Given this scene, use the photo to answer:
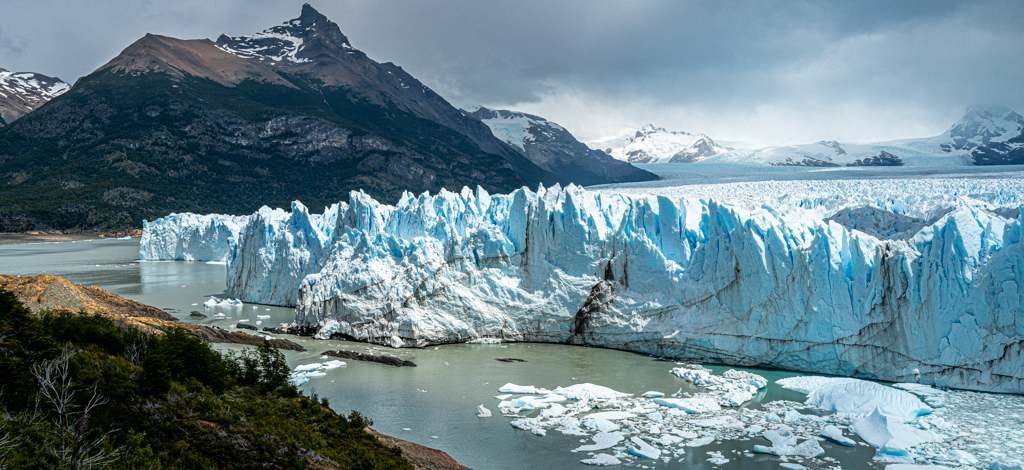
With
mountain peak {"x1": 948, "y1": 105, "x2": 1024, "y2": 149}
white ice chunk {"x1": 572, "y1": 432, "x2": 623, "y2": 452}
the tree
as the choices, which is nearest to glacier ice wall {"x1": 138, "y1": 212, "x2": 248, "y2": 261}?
the tree

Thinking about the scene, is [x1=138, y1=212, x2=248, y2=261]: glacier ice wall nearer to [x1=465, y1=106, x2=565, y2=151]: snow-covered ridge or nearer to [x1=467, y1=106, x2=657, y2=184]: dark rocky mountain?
[x1=467, y1=106, x2=657, y2=184]: dark rocky mountain

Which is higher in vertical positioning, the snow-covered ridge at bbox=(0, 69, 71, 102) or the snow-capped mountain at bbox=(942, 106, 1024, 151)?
the snow-covered ridge at bbox=(0, 69, 71, 102)

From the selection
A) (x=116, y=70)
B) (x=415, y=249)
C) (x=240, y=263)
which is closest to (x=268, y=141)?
(x=116, y=70)

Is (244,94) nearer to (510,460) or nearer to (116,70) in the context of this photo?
(116,70)

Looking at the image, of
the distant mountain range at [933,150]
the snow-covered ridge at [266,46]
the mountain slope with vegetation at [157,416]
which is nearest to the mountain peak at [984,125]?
the distant mountain range at [933,150]

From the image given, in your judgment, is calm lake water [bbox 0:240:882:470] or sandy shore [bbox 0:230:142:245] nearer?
calm lake water [bbox 0:240:882:470]
